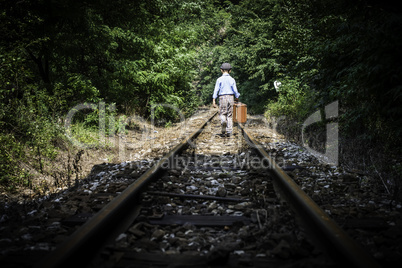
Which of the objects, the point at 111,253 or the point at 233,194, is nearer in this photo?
the point at 111,253

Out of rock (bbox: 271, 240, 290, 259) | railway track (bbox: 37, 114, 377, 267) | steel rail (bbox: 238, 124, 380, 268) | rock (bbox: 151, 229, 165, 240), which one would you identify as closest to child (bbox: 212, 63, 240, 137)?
railway track (bbox: 37, 114, 377, 267)

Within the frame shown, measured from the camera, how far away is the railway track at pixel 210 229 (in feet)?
6.03

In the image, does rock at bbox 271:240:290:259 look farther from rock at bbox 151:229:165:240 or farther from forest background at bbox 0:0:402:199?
forest background at bbox 0:0:402:199

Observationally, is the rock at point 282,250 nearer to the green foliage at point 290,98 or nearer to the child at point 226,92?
the child at point 226,92

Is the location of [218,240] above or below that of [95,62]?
below

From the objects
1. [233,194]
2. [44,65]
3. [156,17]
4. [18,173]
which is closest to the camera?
[233,194]

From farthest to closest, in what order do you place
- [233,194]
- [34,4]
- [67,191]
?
[34,4], [67,191], [233,194]

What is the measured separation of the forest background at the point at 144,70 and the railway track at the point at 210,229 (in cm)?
138

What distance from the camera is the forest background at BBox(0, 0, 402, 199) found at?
350 centimetres

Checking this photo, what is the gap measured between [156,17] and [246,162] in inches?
307

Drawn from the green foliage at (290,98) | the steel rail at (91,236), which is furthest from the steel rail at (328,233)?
the green foliage at (290,98)

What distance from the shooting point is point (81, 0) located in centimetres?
523

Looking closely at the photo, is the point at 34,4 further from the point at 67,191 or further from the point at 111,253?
the point at 111,253

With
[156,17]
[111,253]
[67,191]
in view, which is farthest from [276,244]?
[156,17]
